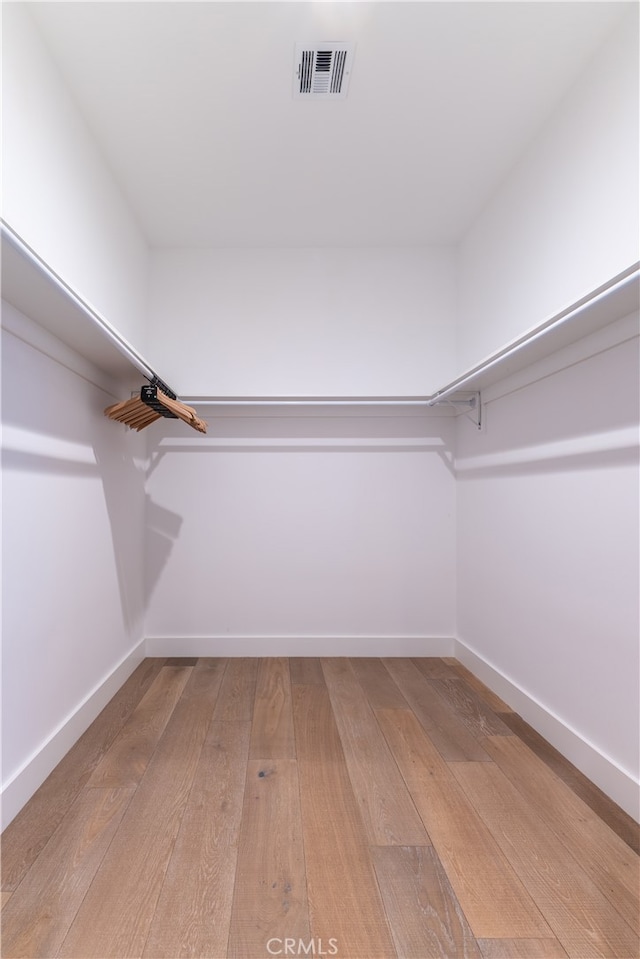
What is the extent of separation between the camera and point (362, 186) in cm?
258

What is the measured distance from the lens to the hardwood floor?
115 centimetres

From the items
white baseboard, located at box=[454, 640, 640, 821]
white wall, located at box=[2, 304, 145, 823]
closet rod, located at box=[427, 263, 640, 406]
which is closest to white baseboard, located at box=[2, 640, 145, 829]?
white wall, located at box=[2, 304, 145, 823]

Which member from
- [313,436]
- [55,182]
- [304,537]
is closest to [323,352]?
[313,436]

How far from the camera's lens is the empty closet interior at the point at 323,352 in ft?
5.48

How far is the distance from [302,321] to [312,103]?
1289mm

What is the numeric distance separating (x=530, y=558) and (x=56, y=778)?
209cm

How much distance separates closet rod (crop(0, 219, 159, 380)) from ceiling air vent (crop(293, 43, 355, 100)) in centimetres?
122

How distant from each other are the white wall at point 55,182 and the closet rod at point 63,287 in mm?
31

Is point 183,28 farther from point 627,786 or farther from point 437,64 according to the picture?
point 627,786

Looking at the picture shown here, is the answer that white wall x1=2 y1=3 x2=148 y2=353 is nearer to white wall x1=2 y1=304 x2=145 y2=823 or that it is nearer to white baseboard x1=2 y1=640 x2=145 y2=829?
white wall x1=2 y1=304 x2=145 y2=823

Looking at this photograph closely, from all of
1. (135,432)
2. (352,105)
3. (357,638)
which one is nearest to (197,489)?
(135,432)

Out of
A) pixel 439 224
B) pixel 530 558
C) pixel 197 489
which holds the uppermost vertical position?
pixel 439 224

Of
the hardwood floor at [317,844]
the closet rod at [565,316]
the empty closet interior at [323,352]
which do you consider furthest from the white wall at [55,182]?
the hardwood floor at [317,844]

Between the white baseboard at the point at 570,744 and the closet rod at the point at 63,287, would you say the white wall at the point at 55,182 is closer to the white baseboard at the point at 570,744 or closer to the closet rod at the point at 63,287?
the closet rod at the point at 63,287
